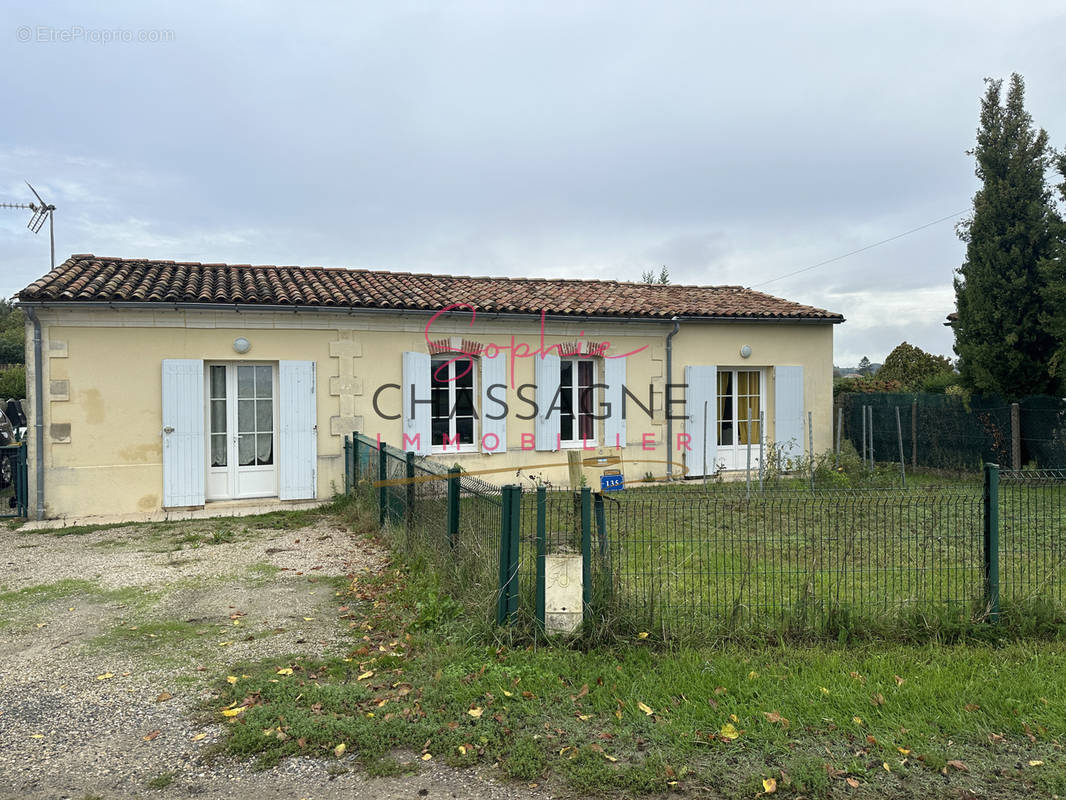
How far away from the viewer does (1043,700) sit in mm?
3838

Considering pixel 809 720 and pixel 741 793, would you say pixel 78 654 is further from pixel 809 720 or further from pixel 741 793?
pixel 809 720

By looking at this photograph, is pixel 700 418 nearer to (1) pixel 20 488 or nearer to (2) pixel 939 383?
(2) pixel 939 383

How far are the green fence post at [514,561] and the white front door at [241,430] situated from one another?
7.15 m

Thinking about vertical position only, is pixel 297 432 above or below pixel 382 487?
above

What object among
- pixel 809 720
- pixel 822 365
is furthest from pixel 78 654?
pixel 822 365

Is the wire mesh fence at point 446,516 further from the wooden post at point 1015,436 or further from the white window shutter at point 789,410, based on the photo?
the wooden post at point 1015,436

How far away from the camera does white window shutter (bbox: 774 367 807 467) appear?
13.6 meters

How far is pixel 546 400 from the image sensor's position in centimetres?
1232

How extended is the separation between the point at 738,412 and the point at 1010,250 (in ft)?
18.0

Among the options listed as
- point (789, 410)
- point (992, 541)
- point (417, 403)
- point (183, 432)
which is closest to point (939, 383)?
point (789, 410)

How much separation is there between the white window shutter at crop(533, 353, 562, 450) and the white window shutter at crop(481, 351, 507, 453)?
0.57 meters

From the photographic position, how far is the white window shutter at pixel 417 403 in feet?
37.7

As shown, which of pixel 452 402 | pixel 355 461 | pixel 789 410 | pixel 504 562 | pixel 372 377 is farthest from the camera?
pixel 789 410

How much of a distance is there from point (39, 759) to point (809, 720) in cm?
370
